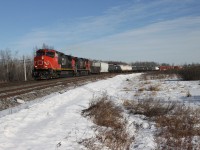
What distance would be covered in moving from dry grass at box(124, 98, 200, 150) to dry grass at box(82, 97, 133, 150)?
2.81ft

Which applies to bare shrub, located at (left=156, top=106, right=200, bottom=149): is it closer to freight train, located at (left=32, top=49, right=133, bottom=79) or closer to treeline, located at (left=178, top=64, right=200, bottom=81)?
freight train, located at (left=32, top=49, right=133, bottom=79)

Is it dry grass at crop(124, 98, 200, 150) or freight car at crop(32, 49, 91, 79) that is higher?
freight car at crop(32, 49, 91, 79)

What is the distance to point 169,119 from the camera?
31.5 ft

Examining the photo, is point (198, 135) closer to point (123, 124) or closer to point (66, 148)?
point (123, 124)

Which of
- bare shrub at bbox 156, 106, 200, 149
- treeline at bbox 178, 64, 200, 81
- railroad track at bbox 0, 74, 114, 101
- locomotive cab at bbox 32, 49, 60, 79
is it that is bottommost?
bare shrub at bbox 156, 106, 200, 149

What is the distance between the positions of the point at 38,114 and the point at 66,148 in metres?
4.12

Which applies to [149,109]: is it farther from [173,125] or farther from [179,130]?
[179,130]

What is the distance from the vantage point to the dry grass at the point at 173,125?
22.3 feet

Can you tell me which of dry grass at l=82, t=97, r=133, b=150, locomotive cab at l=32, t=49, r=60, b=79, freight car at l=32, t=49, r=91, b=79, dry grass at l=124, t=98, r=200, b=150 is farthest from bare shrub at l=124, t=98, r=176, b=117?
freight car at l=32, t=49, r=91, b=79

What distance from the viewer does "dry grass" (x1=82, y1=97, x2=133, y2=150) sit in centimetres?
660

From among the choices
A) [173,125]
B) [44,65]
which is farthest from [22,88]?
[173,125]

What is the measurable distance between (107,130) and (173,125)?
6.85 ft

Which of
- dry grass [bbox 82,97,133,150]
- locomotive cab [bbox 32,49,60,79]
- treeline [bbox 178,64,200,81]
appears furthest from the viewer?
treeline [bbox 178,64,200,81]

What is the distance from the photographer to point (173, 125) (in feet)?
28.5
